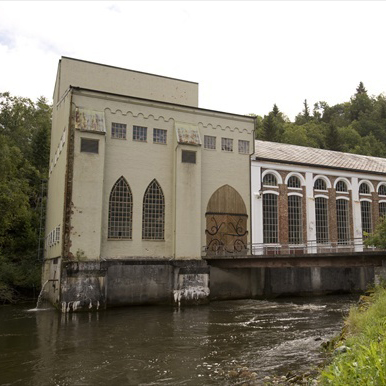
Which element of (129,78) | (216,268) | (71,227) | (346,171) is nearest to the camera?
(71,227)

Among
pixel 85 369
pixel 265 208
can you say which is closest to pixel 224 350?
pixel 85 369

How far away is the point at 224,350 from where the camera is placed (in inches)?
492

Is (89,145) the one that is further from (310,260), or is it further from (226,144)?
(310,260)

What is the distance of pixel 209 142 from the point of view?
27.6m

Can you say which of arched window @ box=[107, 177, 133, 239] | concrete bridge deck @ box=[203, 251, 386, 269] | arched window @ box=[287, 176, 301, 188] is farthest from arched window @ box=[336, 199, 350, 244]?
arched window @ box=[107, 177, 133, 239]

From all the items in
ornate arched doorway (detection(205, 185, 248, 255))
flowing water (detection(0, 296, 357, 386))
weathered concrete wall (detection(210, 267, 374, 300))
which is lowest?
flowing water (detection(0, 296, 357, 386))

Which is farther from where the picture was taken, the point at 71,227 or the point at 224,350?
the point at 71,227

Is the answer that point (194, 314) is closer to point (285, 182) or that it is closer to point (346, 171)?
point (285, 182)

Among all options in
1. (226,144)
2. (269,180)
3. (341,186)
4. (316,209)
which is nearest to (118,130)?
(226,144)

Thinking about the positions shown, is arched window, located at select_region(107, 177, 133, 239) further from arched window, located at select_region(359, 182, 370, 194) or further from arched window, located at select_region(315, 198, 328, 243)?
arched window, located at select_region(359, 182, 370, 194)

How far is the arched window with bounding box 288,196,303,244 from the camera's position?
99.0 ft

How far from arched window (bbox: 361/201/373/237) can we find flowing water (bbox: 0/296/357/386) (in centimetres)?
1293

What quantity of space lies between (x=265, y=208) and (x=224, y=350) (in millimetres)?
17839

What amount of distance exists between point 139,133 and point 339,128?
219ft
